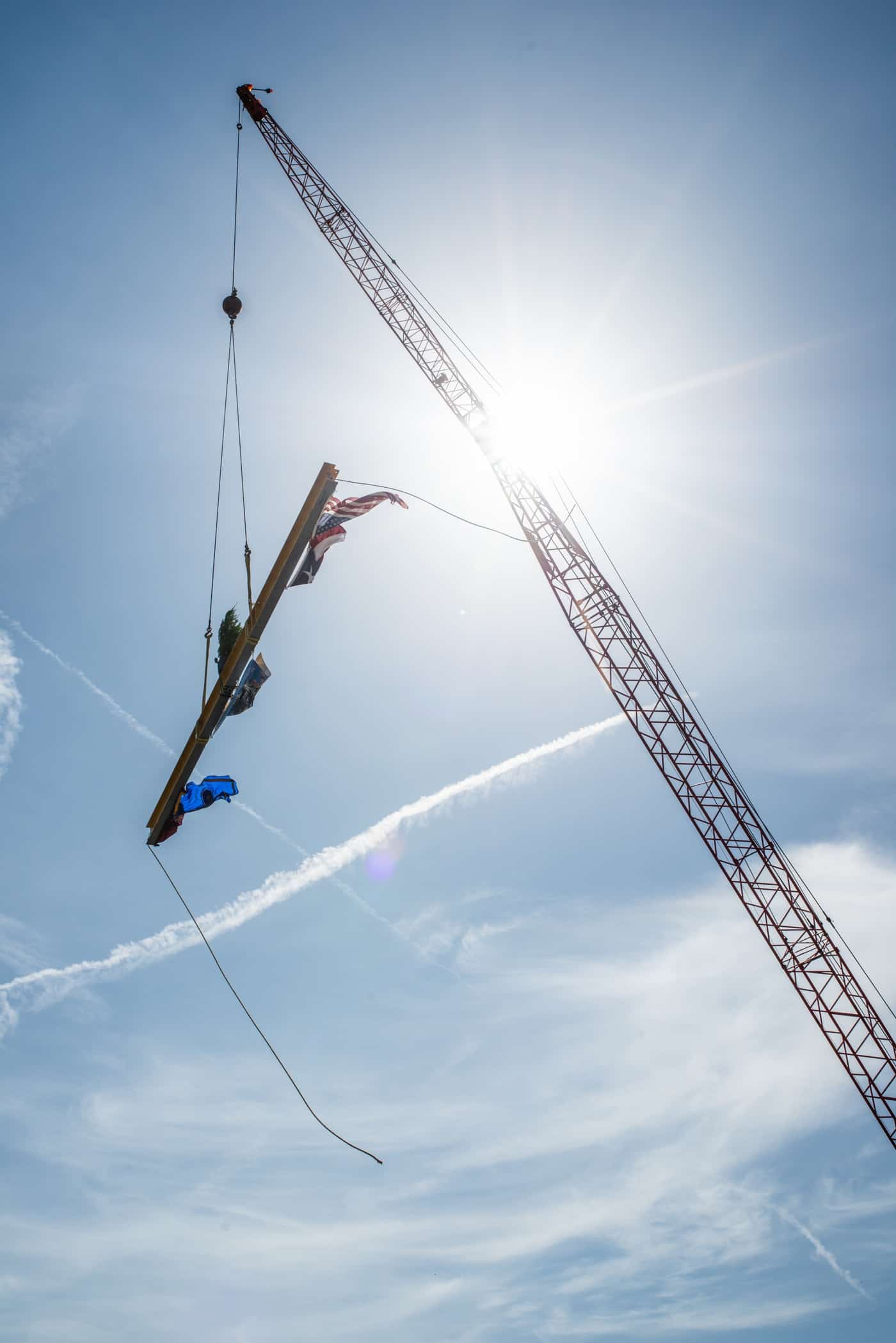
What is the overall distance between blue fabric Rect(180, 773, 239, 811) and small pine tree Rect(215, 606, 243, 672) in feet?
14.2

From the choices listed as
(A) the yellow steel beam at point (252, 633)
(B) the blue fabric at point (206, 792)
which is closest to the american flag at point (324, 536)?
(A) the yellow steel beam at point (252, 633)

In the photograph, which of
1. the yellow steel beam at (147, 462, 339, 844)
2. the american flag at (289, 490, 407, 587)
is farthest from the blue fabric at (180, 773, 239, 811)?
the american flag at (289, 490, 407, 587)

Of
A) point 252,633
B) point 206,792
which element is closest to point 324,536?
point 252,633

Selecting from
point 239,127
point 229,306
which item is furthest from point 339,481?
point 239,127

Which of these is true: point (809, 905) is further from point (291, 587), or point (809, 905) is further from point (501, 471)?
point (291, 587)

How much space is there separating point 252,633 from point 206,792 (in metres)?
6.07

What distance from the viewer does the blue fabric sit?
83.3 ft

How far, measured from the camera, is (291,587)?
23.6 meters

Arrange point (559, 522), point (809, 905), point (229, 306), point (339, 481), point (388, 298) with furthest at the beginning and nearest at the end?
point (388, 298) < point (559, 522) < point (809, 905) < point (229, 306) < point (339, 481)

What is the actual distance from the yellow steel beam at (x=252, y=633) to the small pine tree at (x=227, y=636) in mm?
329

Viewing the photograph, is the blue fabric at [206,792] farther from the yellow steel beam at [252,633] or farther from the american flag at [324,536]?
the american flag at [324,536]

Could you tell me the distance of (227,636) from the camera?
24.0 m

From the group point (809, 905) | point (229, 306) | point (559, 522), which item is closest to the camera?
point (229, 306)

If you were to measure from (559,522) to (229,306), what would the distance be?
20.7m
